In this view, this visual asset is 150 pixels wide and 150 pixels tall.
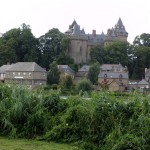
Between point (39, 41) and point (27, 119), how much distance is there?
87.2 m

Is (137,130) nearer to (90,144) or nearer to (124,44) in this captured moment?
(90,144)

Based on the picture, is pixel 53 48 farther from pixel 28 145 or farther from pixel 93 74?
pixel 28 145

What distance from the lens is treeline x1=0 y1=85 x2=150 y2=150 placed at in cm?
859

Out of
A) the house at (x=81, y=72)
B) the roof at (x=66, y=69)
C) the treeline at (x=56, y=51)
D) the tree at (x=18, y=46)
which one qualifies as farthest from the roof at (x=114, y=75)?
the tree at (x=18, y=46)

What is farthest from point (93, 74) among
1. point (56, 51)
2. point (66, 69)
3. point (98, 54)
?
point (98, 54)

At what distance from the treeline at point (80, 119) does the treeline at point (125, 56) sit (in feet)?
285

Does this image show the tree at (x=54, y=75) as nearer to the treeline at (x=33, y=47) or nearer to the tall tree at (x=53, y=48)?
the treeline at (x=33, y=47)

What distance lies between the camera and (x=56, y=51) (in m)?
96.6

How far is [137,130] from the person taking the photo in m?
8.60

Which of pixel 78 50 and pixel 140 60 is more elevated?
pixel 78 50

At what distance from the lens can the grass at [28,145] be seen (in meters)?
8.65

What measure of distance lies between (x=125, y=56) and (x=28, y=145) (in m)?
91.4

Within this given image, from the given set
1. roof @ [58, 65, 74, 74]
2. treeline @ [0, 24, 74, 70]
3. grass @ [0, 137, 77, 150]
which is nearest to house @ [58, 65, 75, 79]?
roof @ [58, 65, 74, 74]

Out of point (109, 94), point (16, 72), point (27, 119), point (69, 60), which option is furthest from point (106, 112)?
point (69, 60)
